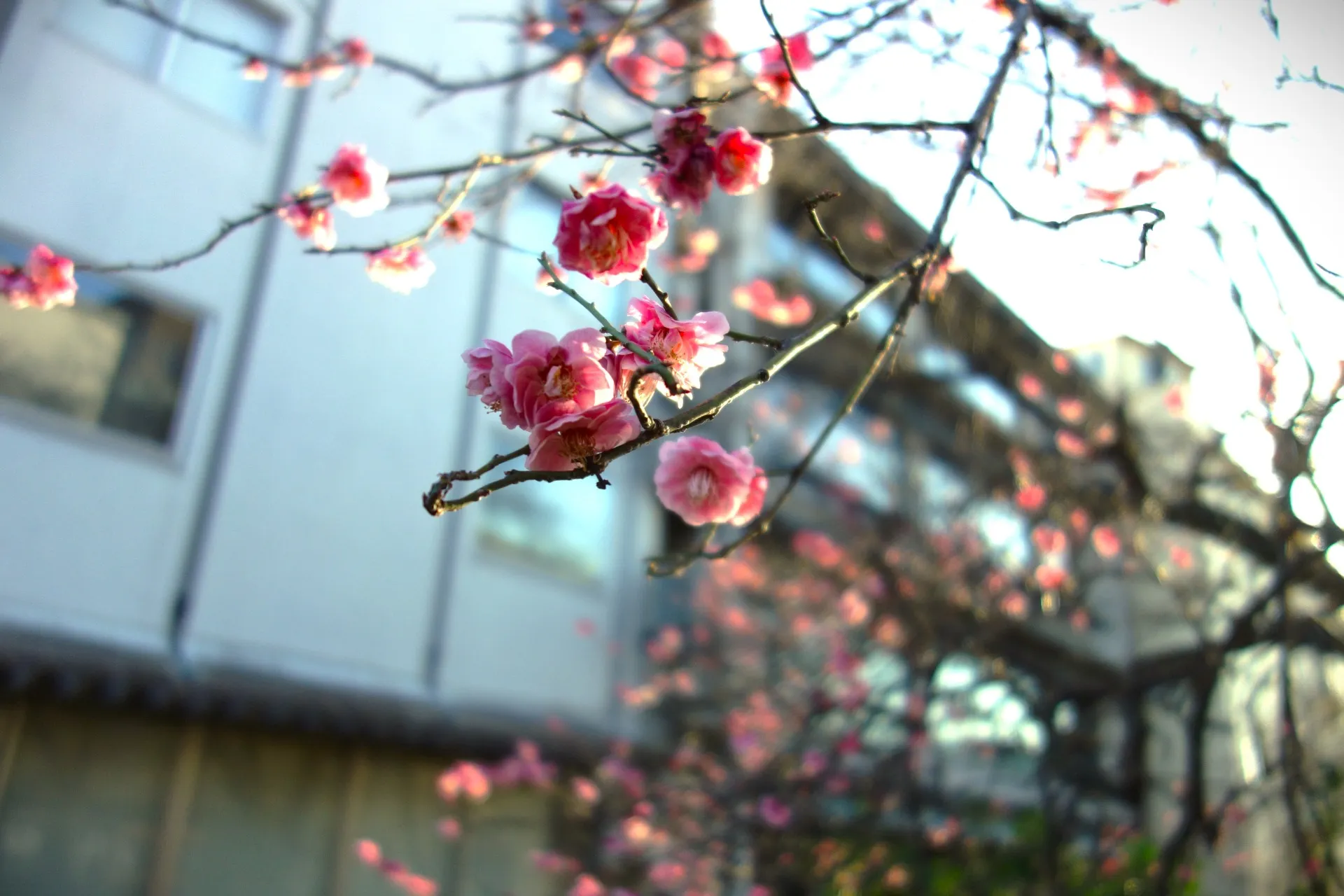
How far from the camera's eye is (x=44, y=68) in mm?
5527

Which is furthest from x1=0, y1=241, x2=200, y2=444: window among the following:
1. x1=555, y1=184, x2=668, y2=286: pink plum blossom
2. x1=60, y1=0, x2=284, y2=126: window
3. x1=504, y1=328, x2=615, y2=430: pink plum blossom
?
x1=504, y1=328, x2=615, y2=430: pink plum blossom

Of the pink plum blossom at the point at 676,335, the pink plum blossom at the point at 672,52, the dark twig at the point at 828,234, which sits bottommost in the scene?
the pink plum blossom at the point at 676,335

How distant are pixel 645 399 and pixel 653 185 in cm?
83

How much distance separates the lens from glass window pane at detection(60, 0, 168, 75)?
582 cm

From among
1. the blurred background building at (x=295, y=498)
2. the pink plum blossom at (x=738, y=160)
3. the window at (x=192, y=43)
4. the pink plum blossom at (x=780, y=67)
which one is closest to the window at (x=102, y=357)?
the blurred background building at (x=295, y=498)

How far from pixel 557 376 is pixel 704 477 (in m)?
0.45

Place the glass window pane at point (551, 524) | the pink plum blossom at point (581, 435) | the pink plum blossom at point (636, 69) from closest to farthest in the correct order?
the pink plum blossom at point (581, 435)
the pink plum blossom at point (636, 69)
the glass window pane at point (551, 524)

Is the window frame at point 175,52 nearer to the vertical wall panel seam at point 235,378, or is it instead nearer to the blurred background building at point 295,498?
the blurred background building at point 295,498

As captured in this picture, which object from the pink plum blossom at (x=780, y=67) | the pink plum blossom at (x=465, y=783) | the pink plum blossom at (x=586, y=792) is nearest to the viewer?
the pink plum blossom at (x=780, y=67)

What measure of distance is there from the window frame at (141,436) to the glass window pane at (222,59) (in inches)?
57.5

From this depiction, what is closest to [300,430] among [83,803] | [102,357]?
[102,357]

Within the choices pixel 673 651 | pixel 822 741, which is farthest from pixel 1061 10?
pixel 673 651

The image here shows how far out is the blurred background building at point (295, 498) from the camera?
529 centimetres

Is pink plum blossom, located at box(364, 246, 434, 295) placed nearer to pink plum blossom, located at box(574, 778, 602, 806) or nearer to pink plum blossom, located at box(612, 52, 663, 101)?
pink plum blossom, located at box(612, 52, 663, 101)
